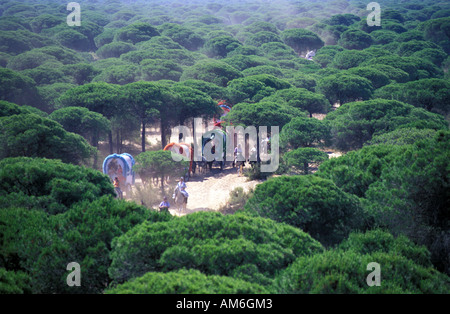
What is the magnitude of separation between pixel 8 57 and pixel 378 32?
52552mm

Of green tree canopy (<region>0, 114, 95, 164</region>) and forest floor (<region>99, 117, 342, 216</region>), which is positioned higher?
green tree canopy (<region>0, 114, 95, 164</region>)

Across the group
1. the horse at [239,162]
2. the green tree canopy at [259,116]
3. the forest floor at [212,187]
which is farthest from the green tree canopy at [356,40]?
the horse at [239,162]

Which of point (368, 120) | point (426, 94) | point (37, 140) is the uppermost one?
point (426, 94)

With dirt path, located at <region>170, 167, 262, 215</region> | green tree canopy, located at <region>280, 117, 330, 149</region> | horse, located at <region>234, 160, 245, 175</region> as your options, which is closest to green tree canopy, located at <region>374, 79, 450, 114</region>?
green tree canopy, located at <region>280, 117, 330, 149</region>

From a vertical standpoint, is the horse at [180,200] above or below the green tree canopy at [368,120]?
below

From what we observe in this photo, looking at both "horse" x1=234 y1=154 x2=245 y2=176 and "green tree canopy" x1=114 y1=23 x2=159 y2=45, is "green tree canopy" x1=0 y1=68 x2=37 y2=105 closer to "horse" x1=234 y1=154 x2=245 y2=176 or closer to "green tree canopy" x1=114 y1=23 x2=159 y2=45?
"horse" x1=234 y1=154 x2=245 y2=176

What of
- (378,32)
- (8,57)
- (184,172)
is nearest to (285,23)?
(378,32)

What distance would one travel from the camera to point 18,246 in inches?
338

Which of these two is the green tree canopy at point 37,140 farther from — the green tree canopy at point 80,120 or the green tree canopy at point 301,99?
the green tree canopy at point 301,99

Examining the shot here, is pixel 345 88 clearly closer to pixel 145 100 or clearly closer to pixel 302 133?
pixel 302 133

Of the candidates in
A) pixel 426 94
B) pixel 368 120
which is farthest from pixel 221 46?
pixel 368 120

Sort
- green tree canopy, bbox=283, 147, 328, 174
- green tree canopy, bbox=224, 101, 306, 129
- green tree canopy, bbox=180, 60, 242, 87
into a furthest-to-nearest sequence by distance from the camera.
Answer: green tree canopy, bbox=180, 60, 242, 87, green tree canopy, bbox=224, 101, 306, 129, green tree canopy, bbox=283, 147, 328, 174

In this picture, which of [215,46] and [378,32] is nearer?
[215,46]
